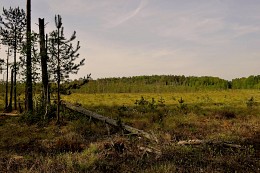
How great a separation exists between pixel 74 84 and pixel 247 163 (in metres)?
9.73

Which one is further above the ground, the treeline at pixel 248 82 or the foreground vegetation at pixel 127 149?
the treeline at pixel 248 82

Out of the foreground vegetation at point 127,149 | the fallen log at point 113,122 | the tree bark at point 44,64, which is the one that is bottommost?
the foreground vegetation at point 127,149

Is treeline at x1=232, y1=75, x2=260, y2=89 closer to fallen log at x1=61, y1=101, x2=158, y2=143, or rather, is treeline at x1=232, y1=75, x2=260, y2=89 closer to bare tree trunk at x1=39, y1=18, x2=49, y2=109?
bare tree trunk at x1=39, y1=18, x2=49, y2=109

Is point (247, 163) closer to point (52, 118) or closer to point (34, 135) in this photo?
point (34, 135)

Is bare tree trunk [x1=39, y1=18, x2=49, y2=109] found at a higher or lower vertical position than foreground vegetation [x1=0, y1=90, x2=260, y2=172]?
higher

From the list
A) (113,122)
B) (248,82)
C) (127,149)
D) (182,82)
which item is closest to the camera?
→ (127,149)

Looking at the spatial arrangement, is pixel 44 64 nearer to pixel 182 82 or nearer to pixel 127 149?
pixel 127 149

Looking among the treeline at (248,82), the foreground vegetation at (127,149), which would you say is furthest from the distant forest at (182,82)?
the foreground vegetation at (127,149)

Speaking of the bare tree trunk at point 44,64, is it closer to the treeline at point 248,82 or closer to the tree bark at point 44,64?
the tree bark at point 44,64

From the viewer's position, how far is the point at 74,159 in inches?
296

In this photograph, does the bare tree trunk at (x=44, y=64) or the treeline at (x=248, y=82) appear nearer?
the bare tree trunk at (x=44, y=64)

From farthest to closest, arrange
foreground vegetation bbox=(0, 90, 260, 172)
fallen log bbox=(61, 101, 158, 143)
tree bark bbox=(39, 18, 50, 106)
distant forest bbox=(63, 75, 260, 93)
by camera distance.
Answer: distant forest bbox=(63, 75, 260, 93)
tree bark bbox=(39, 18, 50, 106)
fallen log bbox=(61, 101, 158, 143)
foreground vegetation bbox=(0, 90, 260, 172)

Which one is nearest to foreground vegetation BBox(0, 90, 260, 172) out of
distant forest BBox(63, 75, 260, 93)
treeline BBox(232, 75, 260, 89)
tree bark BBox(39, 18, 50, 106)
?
tree bark BBox(39, 18, 50, 106)

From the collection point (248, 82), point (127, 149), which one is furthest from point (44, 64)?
point (248, 82)
